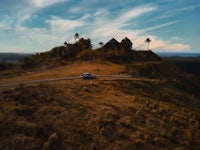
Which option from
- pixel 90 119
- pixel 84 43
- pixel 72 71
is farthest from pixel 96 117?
pixel 84 43

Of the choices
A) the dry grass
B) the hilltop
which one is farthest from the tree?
the hilltop

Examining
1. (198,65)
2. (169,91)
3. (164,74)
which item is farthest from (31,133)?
(198,65)

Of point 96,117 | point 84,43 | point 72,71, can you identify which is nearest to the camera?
point 96,117

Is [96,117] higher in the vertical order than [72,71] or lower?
lower

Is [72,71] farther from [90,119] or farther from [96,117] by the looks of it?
[90,119]

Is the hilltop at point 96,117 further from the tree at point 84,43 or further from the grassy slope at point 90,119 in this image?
the tree at point 84,43

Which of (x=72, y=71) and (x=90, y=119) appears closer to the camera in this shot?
(x=90, y=119)

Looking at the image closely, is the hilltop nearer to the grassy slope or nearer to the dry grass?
the grassy slope

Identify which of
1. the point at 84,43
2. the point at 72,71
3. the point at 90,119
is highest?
the point at 84,43
